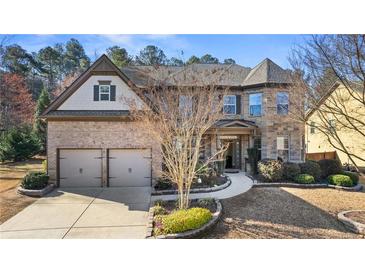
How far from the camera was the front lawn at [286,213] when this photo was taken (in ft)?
24.5

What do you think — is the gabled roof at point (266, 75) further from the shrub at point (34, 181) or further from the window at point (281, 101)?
the shrub at point (34, 181)

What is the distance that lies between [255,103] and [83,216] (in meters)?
12.3

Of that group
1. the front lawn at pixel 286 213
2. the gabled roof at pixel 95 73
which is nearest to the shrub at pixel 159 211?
the front lawn at pixel 286 213

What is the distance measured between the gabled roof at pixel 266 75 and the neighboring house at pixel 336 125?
3420 millimetres

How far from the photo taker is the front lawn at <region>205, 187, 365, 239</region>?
747cm

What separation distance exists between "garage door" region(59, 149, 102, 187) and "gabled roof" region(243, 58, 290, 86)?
10686mm

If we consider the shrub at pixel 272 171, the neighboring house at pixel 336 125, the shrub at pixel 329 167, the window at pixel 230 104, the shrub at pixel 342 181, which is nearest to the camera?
the neighboring house at pixel 336 125

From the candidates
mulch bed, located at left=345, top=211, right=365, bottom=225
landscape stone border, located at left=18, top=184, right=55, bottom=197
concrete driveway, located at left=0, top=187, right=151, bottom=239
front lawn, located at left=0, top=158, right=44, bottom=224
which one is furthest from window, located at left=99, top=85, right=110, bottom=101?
mulch bed, located at left=345, top=211, right=365, bottom=225

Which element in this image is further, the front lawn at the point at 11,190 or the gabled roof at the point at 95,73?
the gabled roof at the point at 95,73

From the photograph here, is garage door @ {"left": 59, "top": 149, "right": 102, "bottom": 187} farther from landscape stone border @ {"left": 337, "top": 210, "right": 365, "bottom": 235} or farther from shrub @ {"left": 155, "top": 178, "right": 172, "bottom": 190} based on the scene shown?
landscape stone border @ {"left": 337, "top": 210, "right": 365, "bottom": 235}

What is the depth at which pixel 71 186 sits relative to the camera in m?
12.0
